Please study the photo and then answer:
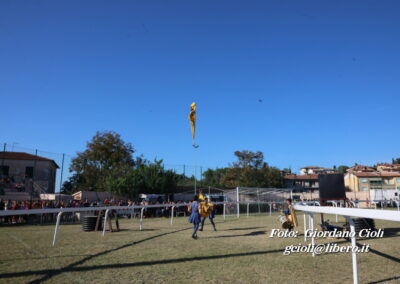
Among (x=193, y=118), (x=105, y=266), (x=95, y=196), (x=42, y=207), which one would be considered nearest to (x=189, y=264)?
(x=105, y=266)

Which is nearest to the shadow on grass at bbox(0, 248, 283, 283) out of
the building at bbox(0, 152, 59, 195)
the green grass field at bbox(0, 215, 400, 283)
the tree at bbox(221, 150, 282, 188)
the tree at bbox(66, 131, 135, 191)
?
the green grass field at bbox(0, 215, 400, 283)

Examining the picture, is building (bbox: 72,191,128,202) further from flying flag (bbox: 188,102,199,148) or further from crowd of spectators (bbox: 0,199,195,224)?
flying flag (bbox: 188,102,199,148)

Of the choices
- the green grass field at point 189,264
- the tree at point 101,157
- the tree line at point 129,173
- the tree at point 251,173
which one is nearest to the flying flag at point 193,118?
the green grass field at point 189,264

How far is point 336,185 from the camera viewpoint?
1357cm

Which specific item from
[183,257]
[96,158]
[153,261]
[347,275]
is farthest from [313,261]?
[96,158]

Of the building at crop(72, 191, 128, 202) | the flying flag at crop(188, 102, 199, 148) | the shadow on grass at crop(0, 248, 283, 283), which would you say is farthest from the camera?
the building at crop(72, 191, 128, 202)

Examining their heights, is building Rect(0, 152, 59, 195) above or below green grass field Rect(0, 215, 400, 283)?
above

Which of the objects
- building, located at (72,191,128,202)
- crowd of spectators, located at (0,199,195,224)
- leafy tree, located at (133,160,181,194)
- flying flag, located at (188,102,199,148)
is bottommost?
crowd of spectators, located at (0,199,195,224)

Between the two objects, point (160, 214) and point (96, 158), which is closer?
point (160, 214)

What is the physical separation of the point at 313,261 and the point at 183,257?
305 centimetres

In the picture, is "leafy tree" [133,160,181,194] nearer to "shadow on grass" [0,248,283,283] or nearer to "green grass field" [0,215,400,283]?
"green grass field" [0,215,400,283]

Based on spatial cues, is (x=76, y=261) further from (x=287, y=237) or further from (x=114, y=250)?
(x=287, y=237)

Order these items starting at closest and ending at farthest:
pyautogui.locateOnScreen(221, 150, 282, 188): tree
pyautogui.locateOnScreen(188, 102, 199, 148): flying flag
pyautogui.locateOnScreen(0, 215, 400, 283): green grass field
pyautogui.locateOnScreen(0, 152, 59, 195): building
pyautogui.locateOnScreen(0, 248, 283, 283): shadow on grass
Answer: pyautogui.locateOnScreen(0, 215, 400, 283): green grass field, pyautogui.locateOnScreen(0, 248, 283, 283): shadow on grass, pyautogui.locateOnScreen(188, 102, 199, 148): flying flag, pyautogui.locateOnScreen(0, 152, 59, 195): building, pyautogui.locateOnScreen(221, 150, 282, 188): tree

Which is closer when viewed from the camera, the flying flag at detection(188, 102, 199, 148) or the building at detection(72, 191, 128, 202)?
the flying flag at detection(188, 102, 199, 148)
